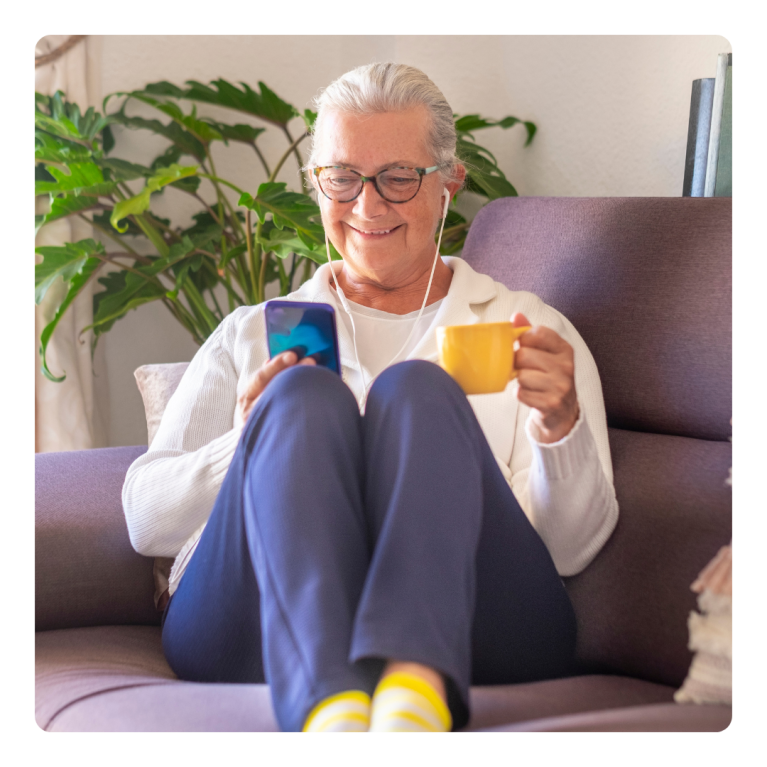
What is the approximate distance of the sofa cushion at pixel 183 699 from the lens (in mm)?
672

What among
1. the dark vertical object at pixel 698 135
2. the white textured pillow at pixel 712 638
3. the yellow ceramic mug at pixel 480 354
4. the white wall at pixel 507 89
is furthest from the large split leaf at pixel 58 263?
the white textured pillow at pixel 712 638

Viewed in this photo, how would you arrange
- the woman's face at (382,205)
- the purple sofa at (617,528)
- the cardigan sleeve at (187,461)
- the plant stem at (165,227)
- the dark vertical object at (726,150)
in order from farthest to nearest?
the plant stem at (165,227) < the dark vertical object at (726,150) < the woman's face at (382,205) < the cardigan sleeve at (187,461) < the purple sofa at (617,528)

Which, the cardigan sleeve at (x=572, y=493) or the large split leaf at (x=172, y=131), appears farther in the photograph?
the large split leaf at (x=172, y=131)

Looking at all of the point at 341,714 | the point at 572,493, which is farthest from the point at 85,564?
the point at 572,493

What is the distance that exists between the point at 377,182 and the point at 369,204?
0.03 metres

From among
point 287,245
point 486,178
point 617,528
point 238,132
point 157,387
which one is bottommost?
point 617,528

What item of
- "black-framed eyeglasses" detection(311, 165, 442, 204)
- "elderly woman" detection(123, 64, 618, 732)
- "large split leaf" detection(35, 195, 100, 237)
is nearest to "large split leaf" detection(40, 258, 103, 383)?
"large split leaf" detection(35, 195, 100, 237)

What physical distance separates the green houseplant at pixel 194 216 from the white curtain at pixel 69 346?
1.4 inches

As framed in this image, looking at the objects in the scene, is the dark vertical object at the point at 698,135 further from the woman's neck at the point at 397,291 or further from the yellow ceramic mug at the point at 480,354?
the yellow ceramic mug at the point at 480,354

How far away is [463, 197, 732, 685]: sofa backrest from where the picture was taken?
0.77 metres

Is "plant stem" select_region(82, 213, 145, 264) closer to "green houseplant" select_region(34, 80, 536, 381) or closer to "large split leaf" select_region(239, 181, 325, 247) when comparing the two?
"green houseplant" select_region(34, 80, 536, 381)

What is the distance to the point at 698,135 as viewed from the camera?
108 cm

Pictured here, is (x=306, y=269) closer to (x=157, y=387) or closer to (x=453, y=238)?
(x=453, y=238)

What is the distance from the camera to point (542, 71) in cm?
119
